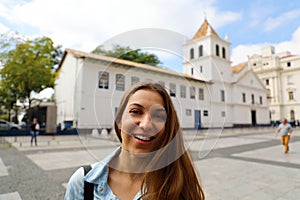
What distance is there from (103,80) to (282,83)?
6185 cm

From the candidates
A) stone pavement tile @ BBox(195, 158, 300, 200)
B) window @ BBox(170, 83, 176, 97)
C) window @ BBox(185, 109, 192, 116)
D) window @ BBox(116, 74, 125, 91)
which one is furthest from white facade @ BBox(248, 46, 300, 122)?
window @ BBox(116, 74, 125, 91)

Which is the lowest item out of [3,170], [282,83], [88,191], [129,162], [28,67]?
[3,170]

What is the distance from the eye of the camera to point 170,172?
36.3 inches

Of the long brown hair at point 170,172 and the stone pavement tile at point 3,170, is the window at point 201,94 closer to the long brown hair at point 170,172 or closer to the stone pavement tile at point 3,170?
the long brown hair at point 170,172

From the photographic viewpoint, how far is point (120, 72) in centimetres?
117

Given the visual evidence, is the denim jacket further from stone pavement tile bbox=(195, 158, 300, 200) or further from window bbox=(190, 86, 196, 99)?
stone pavement tile bbox=(195, 158, 300, 200)

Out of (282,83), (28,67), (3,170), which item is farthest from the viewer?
(282,83)

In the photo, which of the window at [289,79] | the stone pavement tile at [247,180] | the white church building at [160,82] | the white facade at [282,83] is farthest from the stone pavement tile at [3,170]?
→ the window at [289,79]

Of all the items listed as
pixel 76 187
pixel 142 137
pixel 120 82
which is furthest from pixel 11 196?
pixel 142 137

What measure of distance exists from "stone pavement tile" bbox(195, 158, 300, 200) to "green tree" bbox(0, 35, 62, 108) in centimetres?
1602

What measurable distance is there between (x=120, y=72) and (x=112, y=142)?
417 millimetres

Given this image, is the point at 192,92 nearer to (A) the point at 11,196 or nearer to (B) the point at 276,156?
(A) the point at 11,196

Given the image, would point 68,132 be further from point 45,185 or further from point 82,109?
point 82,109

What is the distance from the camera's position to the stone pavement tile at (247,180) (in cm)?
391
